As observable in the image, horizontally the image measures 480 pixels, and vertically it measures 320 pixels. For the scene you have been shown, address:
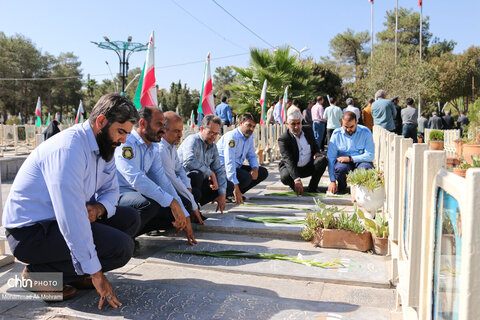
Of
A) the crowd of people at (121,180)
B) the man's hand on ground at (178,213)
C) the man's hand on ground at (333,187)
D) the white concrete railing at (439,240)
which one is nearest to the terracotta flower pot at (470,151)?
the crowd of people at (121,180)

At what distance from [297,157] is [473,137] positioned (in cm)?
599

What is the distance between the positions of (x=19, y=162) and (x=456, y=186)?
38.0 ft

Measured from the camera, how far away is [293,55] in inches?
769

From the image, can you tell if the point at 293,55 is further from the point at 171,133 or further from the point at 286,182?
the point at 171,133

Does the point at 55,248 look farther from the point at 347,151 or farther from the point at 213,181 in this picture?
the point at 347,151

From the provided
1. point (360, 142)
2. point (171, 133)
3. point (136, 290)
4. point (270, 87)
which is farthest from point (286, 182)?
point (270, 87)

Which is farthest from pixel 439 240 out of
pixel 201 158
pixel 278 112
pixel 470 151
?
pixel 278 112

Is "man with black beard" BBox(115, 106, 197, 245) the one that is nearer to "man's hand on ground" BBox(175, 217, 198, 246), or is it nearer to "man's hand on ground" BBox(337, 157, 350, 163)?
"man's hand on ground" BBox(175, 217, 198, 246)

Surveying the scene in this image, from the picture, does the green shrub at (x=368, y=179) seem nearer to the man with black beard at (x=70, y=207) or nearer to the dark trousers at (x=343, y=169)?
the dark trousers at (x=343, y=169)

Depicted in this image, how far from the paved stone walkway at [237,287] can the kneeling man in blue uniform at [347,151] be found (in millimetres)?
1742

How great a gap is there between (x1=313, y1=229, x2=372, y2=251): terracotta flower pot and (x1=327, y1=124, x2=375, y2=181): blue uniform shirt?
192 centimetres

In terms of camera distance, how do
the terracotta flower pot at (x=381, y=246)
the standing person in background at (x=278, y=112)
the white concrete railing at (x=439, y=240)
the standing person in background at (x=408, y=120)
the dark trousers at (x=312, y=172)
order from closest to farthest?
1. the white concrete railing at (x=439, y=240)
2. the terracotta flower pot at (x=381, y=246)
3. the dark trousers at (x=312, y=172)
4. the standing person in background at (x=408, y=120)
5. the standing person in background at (x=278, y=112)

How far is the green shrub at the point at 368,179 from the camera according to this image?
4.07 m

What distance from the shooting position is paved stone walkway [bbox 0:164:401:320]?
8.17ft
